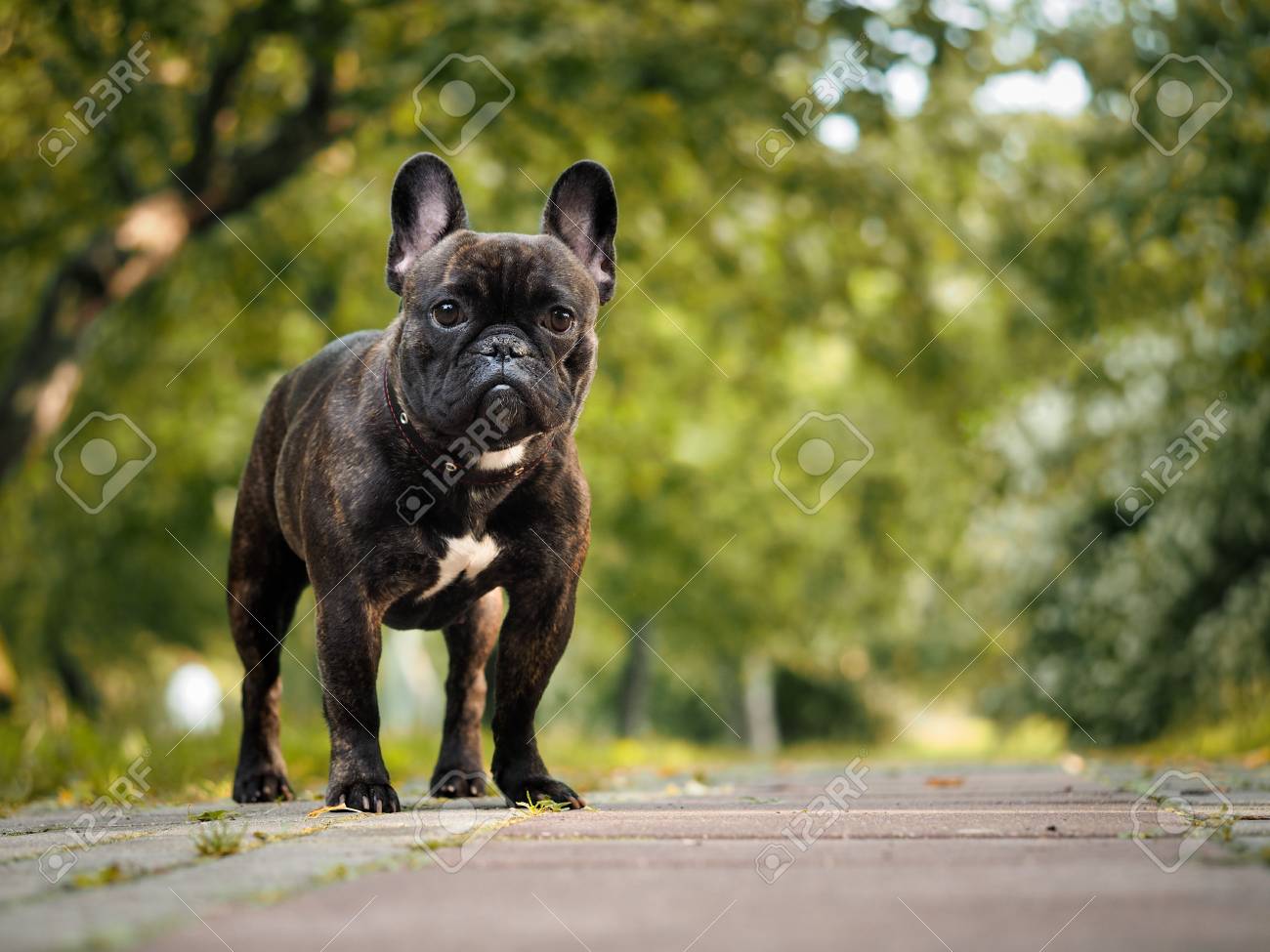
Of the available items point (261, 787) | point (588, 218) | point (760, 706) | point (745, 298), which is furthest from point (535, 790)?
point (760, 706)

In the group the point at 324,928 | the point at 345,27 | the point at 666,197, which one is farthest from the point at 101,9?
the point at 324,928

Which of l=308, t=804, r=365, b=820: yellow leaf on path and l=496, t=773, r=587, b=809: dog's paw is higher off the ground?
l=308, t=804, r=365, b=820: yellow leaf on path

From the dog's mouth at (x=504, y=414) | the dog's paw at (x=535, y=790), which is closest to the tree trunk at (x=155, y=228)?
the dog's mouth at (x=504, y=414)

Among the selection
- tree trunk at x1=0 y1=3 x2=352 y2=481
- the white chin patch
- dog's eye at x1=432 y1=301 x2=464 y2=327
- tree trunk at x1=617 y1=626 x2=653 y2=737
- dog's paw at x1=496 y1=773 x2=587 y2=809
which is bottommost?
tree trunk at x1=617 y1=626 x2=653 y2=737

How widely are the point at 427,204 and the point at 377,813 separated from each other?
205 centimetres

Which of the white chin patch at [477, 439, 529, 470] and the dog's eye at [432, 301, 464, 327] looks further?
the dog's eye at [432, 301, 464, 327]

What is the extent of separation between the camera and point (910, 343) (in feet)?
38.2

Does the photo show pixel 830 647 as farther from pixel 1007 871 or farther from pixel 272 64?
pixel 1007 871

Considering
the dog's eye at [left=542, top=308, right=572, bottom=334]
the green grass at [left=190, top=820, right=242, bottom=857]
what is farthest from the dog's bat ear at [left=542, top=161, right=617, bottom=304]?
the green grass at [left=190, top=820, right=242, bottom=857]

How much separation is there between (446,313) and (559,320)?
35 centimetres

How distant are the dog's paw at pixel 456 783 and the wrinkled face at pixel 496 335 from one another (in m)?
1.35

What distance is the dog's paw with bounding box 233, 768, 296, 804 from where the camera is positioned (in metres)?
5.05

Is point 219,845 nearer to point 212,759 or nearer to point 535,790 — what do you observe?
Result: point 535,790

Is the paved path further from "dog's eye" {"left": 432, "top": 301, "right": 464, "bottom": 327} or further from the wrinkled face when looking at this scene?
"dog's eye" {"left": 432, "top": 301, "right": 464, "bottom": 327}
